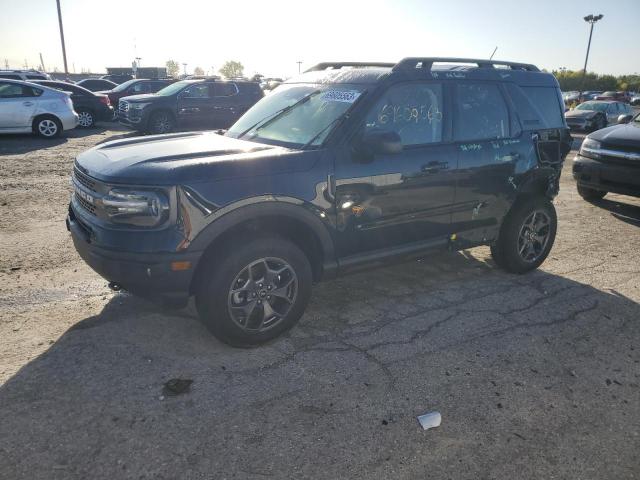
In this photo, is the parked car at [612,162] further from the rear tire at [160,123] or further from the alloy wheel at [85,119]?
the alloy wheel at [85,119]

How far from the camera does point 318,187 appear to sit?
339cm

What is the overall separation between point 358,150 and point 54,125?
1217 centimetres

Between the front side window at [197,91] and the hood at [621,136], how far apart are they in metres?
10.6

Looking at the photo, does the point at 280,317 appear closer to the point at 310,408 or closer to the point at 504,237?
the point at 310,408

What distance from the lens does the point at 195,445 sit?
2.51 meters

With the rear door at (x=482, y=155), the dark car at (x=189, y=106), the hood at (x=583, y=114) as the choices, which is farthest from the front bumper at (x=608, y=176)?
the hood at (x=583, y=114)

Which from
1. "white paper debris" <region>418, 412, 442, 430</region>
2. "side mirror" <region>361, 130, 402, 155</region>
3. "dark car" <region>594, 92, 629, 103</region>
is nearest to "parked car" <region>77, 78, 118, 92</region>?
"side mirror" <region>361, 130, 402, 155</region>

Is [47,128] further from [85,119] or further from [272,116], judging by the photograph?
[272,116]

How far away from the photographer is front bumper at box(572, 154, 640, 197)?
7066mm

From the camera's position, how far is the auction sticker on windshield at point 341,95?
3730mm

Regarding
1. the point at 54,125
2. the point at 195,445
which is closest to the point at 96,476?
the point at 195,445

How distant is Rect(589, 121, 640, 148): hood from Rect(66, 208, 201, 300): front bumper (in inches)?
272

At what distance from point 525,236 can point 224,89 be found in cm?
1188

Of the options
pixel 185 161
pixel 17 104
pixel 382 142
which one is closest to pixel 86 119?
pixel 17 104
